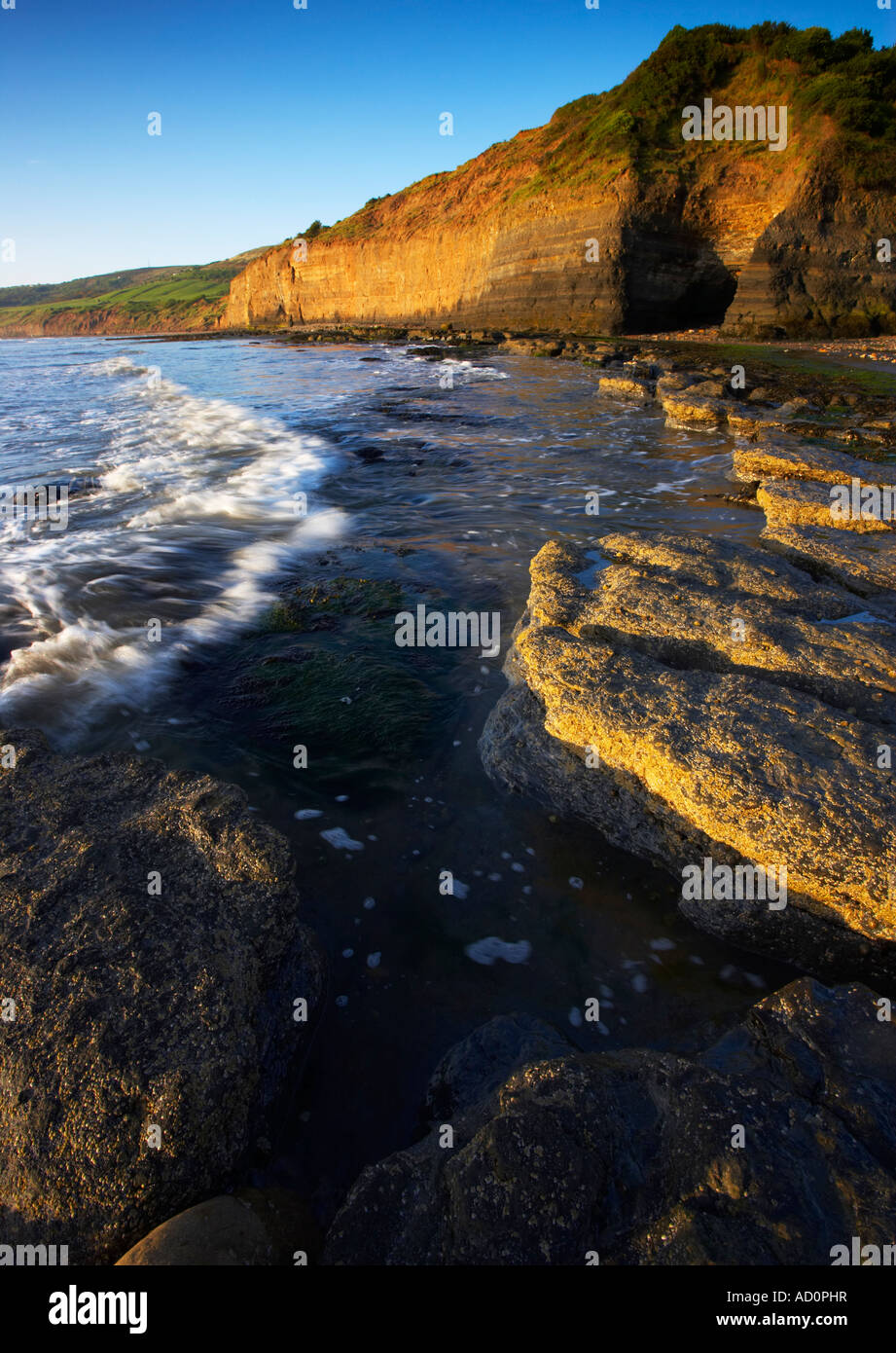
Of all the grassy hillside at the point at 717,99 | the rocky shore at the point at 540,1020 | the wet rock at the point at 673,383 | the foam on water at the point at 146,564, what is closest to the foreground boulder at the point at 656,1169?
the rocky shore at the point at 540,1020

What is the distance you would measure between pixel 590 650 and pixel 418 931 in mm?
2067

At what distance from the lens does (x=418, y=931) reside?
10.9 feet

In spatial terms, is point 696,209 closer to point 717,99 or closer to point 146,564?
point 717,99

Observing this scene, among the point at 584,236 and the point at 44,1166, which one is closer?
the point at 44,1166

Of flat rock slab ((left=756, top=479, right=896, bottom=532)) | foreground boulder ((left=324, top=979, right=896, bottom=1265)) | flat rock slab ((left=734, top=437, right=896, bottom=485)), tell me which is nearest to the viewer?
foreground boulder ((left=324, top=979, right=896, bottom=1265))

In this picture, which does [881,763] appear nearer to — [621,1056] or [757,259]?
[621,1056]

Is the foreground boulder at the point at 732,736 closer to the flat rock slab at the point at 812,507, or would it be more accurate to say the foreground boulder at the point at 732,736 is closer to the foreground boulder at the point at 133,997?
the foreground boulder at the point at 133,997

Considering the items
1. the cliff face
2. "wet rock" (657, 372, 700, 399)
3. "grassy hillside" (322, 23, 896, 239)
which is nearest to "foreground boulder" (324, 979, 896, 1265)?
"wet rock" (657, 372, 700, 399)

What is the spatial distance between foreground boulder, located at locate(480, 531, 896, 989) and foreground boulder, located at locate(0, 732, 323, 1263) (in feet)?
6.02

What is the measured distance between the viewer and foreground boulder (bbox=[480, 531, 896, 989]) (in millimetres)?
2893

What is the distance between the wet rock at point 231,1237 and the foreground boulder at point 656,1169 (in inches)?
5.5

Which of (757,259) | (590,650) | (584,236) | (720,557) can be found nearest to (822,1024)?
(590,650)

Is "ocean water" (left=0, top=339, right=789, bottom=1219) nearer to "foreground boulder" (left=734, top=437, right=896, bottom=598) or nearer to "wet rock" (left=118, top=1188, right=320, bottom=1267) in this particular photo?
"wet rock" (left=118, top=1188, right=320, bottom=1267)

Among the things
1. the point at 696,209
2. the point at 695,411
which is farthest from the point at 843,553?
the point at 696,209
